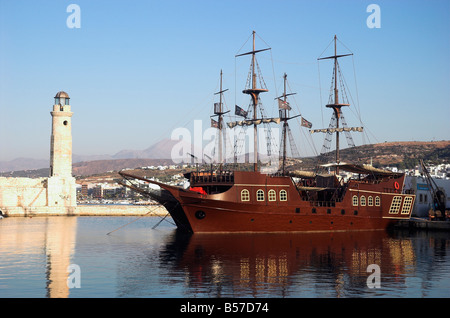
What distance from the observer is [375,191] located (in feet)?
168

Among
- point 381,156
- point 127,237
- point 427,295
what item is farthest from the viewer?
point 381,156

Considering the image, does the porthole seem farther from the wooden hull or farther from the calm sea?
the calm sea

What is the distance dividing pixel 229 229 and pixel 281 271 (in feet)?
55.5

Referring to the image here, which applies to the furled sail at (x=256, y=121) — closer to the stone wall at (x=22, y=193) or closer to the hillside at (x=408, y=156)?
the stone wall at (x=22, y=193)

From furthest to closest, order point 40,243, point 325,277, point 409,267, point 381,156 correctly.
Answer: point 381,156
point 40,243
point 409,267
point 325,277

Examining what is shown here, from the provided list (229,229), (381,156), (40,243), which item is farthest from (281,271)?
(381,156)

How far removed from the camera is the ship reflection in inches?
931

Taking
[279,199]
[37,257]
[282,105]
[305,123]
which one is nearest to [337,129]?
[305,123]

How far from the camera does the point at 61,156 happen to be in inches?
3167

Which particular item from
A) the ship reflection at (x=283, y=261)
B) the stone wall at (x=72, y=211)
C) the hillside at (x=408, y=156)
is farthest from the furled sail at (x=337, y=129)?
the hillside at (x=408, y=156)

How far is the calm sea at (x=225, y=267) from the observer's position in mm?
22797

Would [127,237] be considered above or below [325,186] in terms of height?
below

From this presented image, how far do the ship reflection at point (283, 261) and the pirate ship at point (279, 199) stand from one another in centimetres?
148
